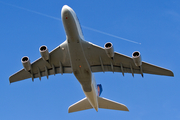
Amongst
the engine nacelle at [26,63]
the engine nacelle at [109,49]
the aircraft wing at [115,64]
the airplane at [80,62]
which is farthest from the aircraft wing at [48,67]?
the engine nacelle at [109,49]

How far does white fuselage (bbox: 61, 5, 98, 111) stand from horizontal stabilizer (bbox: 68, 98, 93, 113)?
10.4 ft

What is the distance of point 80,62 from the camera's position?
23.8 m

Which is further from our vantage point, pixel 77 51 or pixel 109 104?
pixel 109 104

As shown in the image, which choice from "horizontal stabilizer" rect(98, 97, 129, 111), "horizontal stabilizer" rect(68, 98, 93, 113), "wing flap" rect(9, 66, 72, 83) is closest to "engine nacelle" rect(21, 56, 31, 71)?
"wing flap" rect(9, 66, 72, 83)

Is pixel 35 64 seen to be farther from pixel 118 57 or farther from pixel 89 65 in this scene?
pixel 118 57

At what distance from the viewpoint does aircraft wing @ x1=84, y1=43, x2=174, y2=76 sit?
24.7 meters

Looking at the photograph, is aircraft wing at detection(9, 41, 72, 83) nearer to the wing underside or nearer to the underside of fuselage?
the wing underside

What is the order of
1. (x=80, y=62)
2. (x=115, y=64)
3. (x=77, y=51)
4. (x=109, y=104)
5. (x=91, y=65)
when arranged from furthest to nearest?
(x=109, y=104), (x=91, y=65), (x=115, y=64), (x=80, y=62), (x=77, y=51)

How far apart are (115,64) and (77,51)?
490 centimetres

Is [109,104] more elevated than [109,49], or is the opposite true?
[109,49]

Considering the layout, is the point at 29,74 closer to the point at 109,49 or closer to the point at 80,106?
the point at 80,106

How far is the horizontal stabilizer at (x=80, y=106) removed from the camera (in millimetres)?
29609

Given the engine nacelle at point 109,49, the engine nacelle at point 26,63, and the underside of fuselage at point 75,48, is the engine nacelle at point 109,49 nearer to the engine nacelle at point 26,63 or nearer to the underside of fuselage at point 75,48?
the underside of fuselage at point 75,48

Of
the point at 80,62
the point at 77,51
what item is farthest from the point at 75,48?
the point at 80,62
